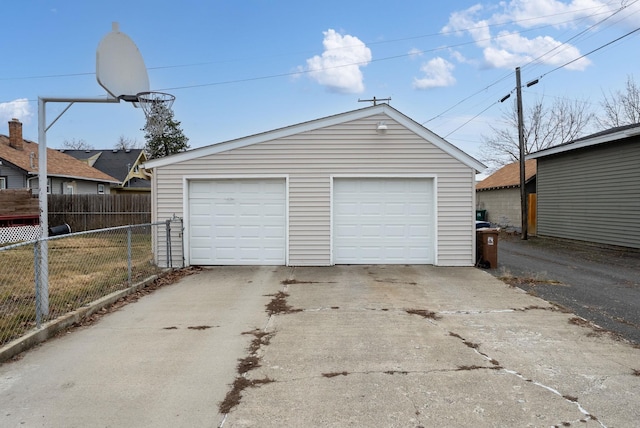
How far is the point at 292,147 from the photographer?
1036 centimetres

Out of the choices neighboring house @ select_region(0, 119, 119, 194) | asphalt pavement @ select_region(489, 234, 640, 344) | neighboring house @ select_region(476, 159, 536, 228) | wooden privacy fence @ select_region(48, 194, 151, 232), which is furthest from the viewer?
neighboring house @ select_region(476, 159, 536, 228)

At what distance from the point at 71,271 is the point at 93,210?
495 inches

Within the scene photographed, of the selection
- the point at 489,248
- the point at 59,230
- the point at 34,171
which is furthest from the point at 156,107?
the point at 34,171

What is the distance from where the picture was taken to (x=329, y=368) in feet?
13.6

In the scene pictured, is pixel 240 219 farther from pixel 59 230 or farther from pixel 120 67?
pixel 59 230

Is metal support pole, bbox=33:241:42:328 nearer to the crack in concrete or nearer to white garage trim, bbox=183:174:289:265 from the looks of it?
the crack in concrete

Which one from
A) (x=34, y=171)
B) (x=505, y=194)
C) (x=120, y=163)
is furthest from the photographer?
(x=120, y=163)

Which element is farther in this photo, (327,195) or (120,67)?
(327,195)

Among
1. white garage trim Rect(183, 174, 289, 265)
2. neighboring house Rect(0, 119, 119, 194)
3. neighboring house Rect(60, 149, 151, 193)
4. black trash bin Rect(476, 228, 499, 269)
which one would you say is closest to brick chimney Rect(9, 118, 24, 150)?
neighboring house Rect(0, 119, 119, 194)

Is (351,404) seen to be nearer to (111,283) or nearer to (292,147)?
(111,283)

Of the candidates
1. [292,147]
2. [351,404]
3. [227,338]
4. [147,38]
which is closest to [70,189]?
[147,38]

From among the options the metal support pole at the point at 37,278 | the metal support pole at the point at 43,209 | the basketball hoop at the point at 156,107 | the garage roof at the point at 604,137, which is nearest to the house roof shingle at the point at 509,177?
the garage roof at the point at 604,137

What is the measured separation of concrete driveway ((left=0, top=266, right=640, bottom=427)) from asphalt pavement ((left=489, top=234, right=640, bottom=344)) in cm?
53

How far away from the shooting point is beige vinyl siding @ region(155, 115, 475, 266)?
1027cm
